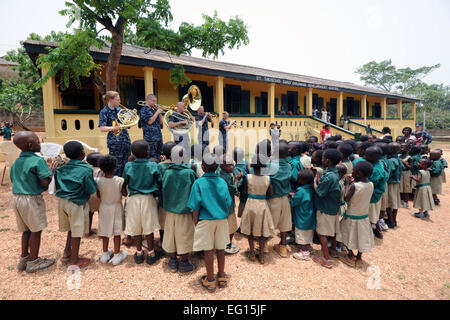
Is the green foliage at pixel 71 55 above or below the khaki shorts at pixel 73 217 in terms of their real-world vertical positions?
above

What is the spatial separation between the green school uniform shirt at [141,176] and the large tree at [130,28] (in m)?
3.86

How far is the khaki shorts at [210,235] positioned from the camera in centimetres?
271

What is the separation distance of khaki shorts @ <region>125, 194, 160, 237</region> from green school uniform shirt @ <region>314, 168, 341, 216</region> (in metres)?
2.26

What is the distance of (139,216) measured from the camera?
3154 mm

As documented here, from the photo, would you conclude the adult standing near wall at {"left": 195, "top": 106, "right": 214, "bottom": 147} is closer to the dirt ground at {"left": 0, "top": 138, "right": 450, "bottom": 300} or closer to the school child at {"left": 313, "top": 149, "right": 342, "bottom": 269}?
the dirt ground at {"left": 0, "top": 138, "right": 450, "bottom": 300}

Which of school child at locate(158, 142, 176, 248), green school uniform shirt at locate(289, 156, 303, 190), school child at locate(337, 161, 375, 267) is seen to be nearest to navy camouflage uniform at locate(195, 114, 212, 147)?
green school uniform shirt at locate(289, 156, 303, 190)

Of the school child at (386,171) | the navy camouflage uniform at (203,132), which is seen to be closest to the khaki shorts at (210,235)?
the school child at (386,171)

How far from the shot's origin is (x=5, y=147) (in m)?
7.33

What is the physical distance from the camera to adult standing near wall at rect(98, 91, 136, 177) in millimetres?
4191

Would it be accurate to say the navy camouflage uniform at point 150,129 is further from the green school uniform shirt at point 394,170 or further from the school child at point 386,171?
the green school uniform shirt at point 394,170

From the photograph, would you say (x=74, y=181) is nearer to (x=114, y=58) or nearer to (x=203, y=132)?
(x=203, y=132)

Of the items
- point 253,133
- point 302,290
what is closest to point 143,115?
point 302,290

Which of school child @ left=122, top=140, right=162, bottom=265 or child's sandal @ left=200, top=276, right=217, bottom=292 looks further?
school child @ left=122, top=140, right=162, bottom=265
